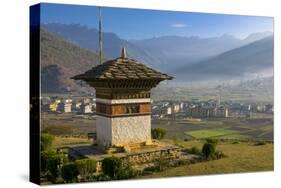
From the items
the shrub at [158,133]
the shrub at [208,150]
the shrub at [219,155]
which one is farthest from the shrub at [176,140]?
the shrub at [219,155]

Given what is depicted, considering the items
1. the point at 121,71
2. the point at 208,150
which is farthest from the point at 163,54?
the point at 208,150

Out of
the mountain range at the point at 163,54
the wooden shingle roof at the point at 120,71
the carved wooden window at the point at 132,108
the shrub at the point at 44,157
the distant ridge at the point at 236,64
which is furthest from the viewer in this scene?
the distant ridge at the point at 236,64

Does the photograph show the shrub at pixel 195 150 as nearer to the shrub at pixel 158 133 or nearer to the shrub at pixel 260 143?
the shrub at pixel 158 133

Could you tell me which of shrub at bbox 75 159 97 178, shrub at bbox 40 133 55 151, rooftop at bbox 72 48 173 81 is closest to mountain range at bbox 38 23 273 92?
rooftop at bbox 72 48 173 81

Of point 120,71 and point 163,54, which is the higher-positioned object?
point 163,54

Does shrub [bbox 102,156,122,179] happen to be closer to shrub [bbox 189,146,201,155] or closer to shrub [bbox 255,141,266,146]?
shrub [bbox 189,146,201,155]

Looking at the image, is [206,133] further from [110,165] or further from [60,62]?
[60,62]

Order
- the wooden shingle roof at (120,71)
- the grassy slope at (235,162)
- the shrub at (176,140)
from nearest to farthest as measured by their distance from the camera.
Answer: the wooden shingle roof at (120,71) < the grassy slope at (235,162) < the shrub at (176,140)
